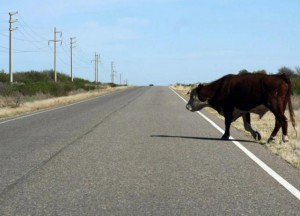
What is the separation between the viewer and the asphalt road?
252 inches

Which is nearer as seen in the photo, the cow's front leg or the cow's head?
the cow's front leg

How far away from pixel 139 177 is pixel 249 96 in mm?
5075

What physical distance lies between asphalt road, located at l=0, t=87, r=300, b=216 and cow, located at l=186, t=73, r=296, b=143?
30.6 inches

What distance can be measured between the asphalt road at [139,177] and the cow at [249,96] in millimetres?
778

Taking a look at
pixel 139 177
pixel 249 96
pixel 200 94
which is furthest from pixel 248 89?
pixel 139 177

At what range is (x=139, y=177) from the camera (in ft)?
27.2

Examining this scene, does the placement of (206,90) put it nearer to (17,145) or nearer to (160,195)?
(17,145)

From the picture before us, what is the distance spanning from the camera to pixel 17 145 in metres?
12.5

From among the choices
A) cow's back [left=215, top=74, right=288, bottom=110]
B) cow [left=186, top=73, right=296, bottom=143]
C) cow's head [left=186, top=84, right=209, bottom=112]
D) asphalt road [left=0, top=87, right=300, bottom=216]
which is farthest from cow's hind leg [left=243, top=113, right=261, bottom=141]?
cow's head [left=186, top=84, right=209, bottom=112]

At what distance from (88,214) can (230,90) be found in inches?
300

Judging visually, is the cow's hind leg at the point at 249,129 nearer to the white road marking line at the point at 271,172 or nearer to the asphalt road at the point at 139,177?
the asphalt road at the point at 139,177

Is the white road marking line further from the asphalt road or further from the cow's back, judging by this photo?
the cow's back

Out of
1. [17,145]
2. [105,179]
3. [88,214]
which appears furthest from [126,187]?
[17,145]

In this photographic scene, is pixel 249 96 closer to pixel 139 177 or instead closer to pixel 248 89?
pixel 248 89
